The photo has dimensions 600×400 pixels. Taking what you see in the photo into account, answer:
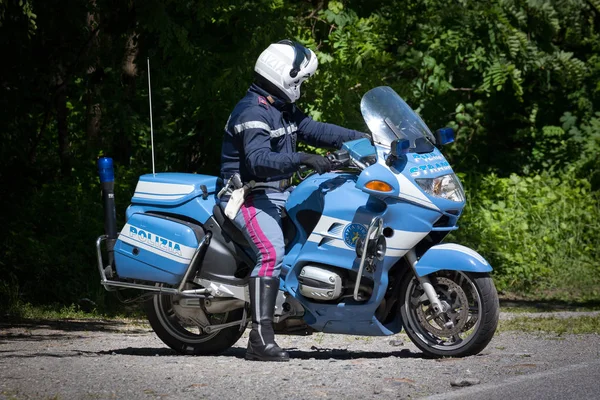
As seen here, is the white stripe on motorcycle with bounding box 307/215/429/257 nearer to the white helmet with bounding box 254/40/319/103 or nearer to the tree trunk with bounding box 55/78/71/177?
the white helmet with bounding box 254/40/319/103

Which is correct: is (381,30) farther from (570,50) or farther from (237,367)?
(237,367)

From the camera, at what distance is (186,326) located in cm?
765

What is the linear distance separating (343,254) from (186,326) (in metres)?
1.32

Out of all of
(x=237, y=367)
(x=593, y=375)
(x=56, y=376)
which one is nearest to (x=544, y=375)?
(x=593, y=375)

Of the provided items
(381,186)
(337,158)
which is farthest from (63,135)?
(381,186)

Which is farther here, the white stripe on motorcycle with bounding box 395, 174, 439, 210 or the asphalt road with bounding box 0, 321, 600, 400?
the white stripe on motorcycle with bounding box 395, 174, 439, 210

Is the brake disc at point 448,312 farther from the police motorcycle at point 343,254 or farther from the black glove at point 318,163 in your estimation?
the black glove at point 318,163

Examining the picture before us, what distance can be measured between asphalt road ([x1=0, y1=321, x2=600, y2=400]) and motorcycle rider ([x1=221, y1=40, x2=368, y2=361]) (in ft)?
1.25

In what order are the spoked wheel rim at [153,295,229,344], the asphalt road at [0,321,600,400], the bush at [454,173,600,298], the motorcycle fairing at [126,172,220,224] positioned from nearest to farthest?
the asphalt road at [0,321,600,400] → the motorcycle fairing at [126,172,220,224] → the spoked wheel rim at [153,295,229,344] → the bush at [454,173,600,298]

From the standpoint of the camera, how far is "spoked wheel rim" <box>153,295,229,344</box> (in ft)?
24.7

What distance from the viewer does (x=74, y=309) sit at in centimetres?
1100

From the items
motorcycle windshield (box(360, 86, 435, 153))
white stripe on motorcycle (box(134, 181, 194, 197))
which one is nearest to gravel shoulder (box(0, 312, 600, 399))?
white stripe on motorcycle (box(134, 181, 194, 197))

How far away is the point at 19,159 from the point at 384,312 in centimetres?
649

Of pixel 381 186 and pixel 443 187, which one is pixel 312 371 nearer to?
pixel 381 186
